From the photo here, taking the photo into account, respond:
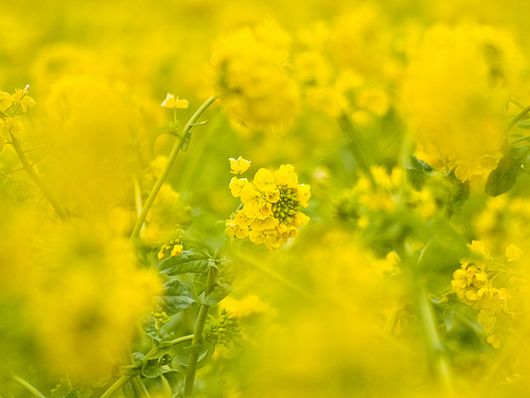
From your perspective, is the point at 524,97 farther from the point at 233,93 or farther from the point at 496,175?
the point at 233,93

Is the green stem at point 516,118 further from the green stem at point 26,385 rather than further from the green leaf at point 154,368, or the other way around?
the green stem at point 26,385

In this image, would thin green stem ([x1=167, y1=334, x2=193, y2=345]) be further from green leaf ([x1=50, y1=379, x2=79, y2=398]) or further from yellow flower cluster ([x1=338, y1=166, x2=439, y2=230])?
yellow flower cluster ([x1=338, y1=166, x2=439, y2=230])

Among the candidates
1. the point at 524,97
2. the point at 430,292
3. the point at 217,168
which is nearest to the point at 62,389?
the point at 430,292

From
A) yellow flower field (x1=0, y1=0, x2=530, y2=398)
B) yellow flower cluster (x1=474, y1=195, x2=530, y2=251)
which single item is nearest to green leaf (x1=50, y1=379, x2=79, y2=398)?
yellow flower field (x1=0, y1=0, x2=530, y2=398)

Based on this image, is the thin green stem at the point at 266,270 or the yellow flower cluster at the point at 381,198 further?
the yellow flower cluster at the point at 381,198

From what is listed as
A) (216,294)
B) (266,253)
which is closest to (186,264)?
(216,294)

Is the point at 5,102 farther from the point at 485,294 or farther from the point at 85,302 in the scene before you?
the point at 485,294

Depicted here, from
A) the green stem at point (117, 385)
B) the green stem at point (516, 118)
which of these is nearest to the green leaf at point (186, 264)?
the green stem at point (117, 385)
